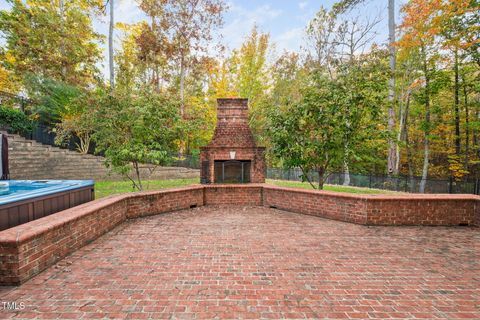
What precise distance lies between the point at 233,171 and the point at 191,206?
2.47m

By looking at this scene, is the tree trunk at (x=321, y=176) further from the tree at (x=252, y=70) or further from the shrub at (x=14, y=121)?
the shrub at (x=14, y=121)

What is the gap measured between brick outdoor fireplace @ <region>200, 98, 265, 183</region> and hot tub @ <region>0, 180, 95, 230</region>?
4158mm

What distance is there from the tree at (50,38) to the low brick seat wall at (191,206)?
10.7 m

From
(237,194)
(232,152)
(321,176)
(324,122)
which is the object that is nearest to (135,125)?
(232,152)

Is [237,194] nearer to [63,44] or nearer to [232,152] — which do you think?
[232,152]

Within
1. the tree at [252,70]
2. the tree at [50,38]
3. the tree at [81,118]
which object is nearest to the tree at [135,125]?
the tree at [81,118]

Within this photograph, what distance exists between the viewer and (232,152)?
8680mm

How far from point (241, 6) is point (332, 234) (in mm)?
14439

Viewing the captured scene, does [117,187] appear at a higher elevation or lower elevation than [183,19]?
lower

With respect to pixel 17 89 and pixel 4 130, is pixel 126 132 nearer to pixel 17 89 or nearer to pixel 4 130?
pixel 4 130

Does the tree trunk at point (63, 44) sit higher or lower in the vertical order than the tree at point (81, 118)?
higher

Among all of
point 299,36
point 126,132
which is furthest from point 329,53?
point 126,132

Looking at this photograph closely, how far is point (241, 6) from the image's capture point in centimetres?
1358

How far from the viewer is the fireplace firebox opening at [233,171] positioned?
895 centimetres
